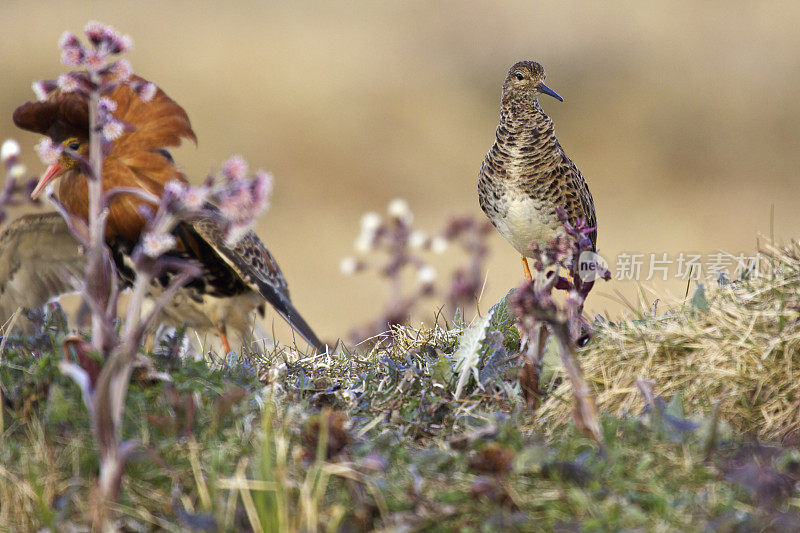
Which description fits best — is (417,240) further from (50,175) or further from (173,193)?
(173,193)

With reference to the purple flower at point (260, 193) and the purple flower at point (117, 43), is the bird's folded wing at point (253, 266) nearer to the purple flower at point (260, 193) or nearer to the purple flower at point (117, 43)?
the purple flower at point (117, 43)

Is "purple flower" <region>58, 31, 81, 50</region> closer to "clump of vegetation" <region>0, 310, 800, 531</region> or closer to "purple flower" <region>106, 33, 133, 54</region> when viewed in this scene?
"purple flower" <region>106, 33, 133, 54</region>

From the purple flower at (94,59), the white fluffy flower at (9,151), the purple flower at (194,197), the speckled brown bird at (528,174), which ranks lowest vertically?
the purple flower at (194,197)

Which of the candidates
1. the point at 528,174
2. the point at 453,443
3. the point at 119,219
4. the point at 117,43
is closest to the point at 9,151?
the point at 117,43

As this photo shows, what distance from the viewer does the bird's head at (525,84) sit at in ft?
14.4

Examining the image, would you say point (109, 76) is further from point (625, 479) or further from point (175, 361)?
point (625, 479)

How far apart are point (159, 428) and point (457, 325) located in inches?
64.4

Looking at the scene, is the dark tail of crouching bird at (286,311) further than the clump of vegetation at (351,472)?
Yes

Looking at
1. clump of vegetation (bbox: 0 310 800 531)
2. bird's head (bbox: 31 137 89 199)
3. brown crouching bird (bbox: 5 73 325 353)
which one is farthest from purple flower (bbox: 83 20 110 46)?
brown crouching bird (bbox: 5 73 325 353)

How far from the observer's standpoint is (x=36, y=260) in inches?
186

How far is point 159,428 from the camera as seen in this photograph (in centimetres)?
230

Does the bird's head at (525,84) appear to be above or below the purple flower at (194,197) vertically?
above

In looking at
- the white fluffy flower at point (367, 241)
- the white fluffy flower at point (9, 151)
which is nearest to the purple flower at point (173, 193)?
A: the white fluffy flower at point (9, 151)

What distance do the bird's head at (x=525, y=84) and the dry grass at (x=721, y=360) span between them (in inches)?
69.2
